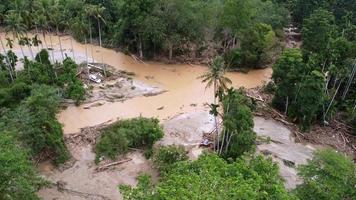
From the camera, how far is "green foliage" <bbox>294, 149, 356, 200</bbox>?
2116cm

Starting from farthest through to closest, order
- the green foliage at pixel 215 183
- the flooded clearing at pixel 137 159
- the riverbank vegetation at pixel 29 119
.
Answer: the flooded clearing at pixel 137 159, the riverbank vegetation at pixel 29 119, the green foliage at pixel 215 183

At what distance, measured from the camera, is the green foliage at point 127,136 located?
3003 cm

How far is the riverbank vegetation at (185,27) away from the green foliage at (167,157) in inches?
696

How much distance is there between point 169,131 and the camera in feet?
110

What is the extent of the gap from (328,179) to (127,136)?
48.4 feet

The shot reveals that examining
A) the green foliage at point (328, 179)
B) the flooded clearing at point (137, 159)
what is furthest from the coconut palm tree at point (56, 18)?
the green foliage at point (328, 179)

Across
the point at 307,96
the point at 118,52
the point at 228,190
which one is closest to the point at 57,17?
the point at 118,52

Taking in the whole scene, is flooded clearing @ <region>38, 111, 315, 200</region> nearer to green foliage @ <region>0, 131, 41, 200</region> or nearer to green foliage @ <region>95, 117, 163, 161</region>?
green foliage @ <region>95, 117, 163, 161</region>

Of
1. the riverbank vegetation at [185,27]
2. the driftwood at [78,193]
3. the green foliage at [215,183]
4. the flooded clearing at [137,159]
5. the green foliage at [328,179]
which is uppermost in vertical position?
the riverbank vegetation at [185,27]

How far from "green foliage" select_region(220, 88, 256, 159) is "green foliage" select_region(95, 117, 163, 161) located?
5088 mm

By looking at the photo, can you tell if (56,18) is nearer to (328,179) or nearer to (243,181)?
(243,181)

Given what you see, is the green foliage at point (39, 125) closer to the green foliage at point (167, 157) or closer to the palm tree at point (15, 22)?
the green foliage at point (167, 157)

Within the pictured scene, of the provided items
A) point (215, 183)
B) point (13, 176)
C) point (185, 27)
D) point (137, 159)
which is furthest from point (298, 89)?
point (13, 176)

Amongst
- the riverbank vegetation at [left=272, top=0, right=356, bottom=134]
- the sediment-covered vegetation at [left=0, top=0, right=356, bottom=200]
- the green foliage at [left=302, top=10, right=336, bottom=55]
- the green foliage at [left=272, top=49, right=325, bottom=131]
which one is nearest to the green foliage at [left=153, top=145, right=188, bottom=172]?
the sediment-covered vegetation at [left=0, top=0, right=356, bottom=200]
